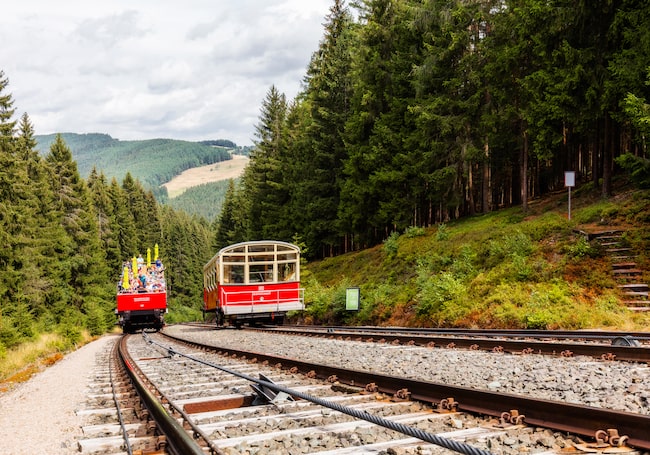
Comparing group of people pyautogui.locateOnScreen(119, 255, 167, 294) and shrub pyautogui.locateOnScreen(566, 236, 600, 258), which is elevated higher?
shrub pyautogui.locateOnScreen(566, 236, 600, 258)

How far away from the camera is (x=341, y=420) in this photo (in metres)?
4.75

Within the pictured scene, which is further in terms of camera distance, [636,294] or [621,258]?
[621,258]

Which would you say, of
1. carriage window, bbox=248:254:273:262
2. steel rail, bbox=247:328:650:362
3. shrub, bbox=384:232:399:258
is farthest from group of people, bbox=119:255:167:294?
steel rail, bbox=247:328:650:362

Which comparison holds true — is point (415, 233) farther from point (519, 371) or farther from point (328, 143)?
point (519, 371)

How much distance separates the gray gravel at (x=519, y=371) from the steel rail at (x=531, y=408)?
942 mm

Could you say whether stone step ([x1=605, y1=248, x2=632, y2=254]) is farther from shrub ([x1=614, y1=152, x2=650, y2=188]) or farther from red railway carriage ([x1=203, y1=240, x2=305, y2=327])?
red railway carriage ([x1=203, y1=240, x2=305, y2=327])

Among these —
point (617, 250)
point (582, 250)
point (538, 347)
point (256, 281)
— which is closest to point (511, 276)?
point (582, 250)

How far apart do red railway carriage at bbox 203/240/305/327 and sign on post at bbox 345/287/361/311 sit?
226cm

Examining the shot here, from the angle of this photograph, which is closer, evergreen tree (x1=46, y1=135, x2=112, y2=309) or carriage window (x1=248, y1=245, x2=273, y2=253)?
carriage window (x1=248, y1=245, x2=273, y2=253)

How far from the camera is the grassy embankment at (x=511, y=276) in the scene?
14.1 metres

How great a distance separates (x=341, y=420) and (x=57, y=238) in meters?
38.8

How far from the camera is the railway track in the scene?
380 cm

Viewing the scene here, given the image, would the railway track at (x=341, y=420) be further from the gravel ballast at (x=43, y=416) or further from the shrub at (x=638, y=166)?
the shrub at (x=638, y=166)

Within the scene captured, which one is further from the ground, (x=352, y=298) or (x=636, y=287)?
(x=636, y=287)
